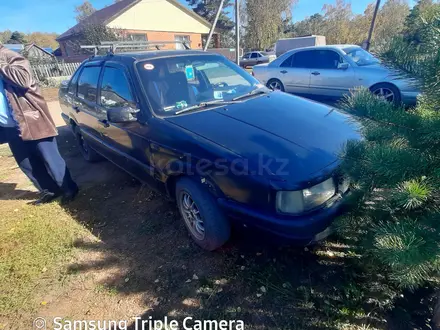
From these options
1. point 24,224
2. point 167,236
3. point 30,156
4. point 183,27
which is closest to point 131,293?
point 167,236

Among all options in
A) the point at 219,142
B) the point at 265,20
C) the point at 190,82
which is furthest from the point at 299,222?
the point at 265,20

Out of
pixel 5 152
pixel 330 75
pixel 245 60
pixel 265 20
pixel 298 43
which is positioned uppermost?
pixel 265 20

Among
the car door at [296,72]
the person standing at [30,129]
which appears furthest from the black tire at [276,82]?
the person standing at [30,129]

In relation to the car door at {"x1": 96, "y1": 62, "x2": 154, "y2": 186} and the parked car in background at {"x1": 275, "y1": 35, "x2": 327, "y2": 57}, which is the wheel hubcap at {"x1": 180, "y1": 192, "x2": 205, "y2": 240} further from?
the parked car in background at {"x1": 275, "y1": 35, "x2": 327, "y2": 57}

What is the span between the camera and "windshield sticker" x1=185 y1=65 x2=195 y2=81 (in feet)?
10.3

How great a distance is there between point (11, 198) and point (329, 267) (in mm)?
4401

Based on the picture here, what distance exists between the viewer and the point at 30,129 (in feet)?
10.4

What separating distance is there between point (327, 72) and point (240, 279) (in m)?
6.42

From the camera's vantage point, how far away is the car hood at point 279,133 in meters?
1.95

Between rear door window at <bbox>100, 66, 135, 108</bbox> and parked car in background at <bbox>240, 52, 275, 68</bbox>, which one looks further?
parked car in background at <bbox>240, 52, 275, 68</bbox>

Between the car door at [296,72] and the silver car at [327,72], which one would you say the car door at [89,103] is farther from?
the car door at [296,72]

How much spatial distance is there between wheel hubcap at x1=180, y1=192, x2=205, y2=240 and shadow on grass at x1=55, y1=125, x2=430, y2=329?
0.19 metres

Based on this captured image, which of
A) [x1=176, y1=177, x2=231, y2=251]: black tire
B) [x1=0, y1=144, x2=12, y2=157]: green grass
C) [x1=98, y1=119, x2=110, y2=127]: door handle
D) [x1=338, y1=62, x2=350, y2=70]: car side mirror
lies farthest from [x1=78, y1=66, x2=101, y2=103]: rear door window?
[x1=338, y1=62, x2=350, y2=70]: car side mirror

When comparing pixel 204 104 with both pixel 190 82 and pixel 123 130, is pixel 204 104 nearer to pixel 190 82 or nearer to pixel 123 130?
pixel 190 82
